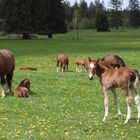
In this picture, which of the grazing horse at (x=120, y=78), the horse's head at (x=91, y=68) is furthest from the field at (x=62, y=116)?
the horse's head at (x=91, y=68)

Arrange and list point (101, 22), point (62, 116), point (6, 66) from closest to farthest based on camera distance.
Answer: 1. point (62, 116)
2. point (6, 66)
3. point (101, 22)

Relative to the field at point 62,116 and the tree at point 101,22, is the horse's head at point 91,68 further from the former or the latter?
the tree at point 101,22

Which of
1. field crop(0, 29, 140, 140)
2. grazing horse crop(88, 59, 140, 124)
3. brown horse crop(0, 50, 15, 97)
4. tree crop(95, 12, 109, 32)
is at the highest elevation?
grazing horse crop(88, 59, 140, 124)

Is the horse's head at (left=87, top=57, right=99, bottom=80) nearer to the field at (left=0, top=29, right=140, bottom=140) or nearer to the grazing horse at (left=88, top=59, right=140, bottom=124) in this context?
the grazing horse at (left=88, top=59, right=140, bottom=124)

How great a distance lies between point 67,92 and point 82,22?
169 metres

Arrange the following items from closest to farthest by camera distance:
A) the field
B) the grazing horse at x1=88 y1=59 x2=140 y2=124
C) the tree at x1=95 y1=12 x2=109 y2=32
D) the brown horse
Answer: the field → the grazing horse at x1=88 y1=59 x2=140 y2=124 → the brown horse → the tree at x1=95 y1=12 x2=109 y2=32

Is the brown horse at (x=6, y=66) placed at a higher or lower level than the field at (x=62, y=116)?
higher

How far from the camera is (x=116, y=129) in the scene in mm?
12336

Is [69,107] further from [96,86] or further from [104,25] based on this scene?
[104,25]

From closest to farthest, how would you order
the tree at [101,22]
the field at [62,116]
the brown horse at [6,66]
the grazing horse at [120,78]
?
the field at [62,116], the grazing horse at [120,78], the brown horse at [6,66], the tree at [101,22]

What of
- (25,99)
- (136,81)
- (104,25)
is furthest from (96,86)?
(104,25)

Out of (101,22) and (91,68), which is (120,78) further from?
(101,22)

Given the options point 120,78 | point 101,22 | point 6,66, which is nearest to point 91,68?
point 120,78

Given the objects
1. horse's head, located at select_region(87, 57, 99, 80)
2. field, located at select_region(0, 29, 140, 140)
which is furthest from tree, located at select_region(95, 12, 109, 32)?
horse's head, located at select_region(87, 57, 99, 80)
